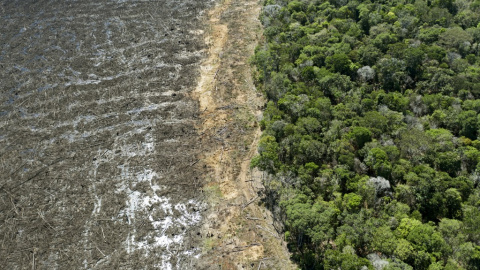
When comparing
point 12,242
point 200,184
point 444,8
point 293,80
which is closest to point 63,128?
point 12,242

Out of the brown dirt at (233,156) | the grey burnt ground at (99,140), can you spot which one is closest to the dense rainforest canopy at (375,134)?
the brown dirt at (233,156)

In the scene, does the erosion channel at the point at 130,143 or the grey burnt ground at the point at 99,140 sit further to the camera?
the grey burnt ground at the point at 99,140

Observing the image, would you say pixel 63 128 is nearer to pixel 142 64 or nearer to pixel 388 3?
pixel 142 64

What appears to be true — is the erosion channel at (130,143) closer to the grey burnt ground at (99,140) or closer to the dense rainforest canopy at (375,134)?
the grey burnt ground at (99,140)

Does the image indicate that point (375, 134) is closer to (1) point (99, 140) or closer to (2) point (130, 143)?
(2) point (130, 143)

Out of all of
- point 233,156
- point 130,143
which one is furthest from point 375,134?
point 130,143

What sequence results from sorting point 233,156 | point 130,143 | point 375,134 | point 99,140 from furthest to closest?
point 99,140
point 130,143
point 233,156
point 375,134
